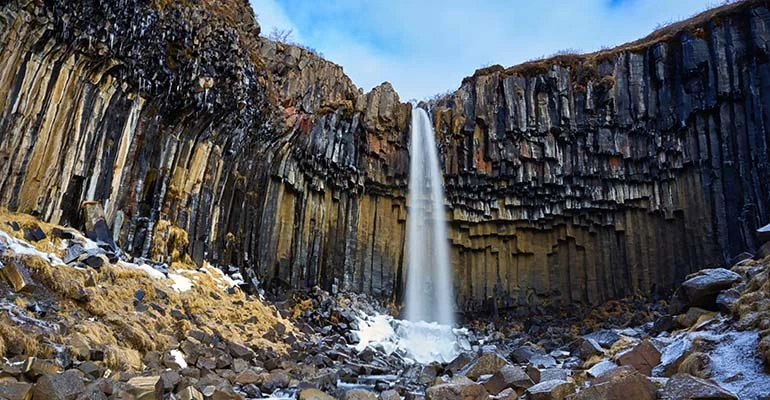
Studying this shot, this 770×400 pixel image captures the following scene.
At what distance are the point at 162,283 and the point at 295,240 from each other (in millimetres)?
10305

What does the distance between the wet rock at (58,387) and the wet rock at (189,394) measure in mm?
1496

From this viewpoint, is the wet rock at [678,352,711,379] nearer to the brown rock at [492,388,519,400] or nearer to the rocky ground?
the rocky ground

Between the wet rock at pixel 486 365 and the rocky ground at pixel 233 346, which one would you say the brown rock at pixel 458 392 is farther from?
the wet rock at pixel 486 365

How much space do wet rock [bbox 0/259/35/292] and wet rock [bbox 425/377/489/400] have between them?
24.6 ft

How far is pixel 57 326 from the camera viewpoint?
9.55 meters

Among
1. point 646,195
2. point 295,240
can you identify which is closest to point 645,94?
point 646,195

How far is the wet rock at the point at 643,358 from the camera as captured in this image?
27.8 ft

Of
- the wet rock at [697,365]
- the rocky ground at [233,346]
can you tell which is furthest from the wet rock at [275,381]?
the wet rock at [697,365]

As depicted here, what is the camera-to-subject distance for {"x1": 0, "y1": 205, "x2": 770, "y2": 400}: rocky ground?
7.43 m

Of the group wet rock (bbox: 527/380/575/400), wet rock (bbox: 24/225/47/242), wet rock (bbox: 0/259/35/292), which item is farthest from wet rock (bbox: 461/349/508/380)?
wet rock (bbox: 24/225/47/242)

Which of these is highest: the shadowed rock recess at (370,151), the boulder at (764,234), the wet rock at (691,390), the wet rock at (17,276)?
the shadowed rock recess at (370,151)

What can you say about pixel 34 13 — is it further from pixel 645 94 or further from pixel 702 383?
pixel 645 94

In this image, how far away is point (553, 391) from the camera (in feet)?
24.9

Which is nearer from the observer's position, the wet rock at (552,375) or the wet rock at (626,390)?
the wet rock at (626,390)
